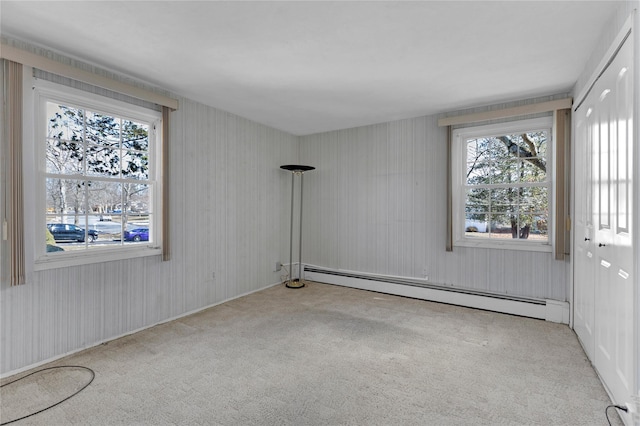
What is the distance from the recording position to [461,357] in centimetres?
263

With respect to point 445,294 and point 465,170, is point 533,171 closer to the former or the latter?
point 465,170

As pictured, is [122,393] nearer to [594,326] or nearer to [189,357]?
[189,357]

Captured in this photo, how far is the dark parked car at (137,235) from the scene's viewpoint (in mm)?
3180

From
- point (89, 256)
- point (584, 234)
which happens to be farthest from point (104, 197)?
point (584, 234)

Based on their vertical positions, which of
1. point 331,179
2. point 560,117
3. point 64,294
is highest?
point 560,117

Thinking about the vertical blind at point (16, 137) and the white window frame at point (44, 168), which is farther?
the white window frame at point (44, 168)

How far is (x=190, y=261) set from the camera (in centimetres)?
372

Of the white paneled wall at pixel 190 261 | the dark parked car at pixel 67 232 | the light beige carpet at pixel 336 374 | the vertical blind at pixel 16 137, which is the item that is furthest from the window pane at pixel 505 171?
the vertical blind at pixel 16 137

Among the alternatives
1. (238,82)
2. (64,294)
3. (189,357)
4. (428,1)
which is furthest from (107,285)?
(428,1)

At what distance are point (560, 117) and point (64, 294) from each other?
5.17 m

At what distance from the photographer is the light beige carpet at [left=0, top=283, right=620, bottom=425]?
6.22ft

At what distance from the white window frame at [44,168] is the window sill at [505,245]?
3746mm

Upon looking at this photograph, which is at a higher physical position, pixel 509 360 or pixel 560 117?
pixel 560 117

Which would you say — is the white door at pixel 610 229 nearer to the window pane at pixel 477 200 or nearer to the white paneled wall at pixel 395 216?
the white paneled wall at pixel 395 216
